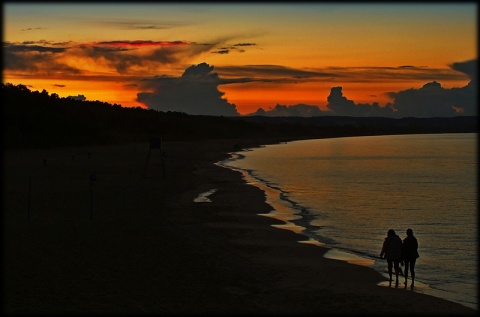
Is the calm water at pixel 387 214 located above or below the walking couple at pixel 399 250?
below

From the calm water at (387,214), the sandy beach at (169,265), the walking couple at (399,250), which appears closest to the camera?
the sandy beach at (169,265)

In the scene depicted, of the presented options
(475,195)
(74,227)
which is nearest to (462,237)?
(74,227)

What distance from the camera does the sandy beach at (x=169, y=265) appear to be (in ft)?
49.0

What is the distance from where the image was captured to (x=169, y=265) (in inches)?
739

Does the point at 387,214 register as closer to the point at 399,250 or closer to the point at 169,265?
the point at 399,250

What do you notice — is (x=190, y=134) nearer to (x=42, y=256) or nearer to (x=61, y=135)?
(x=61, y=135)

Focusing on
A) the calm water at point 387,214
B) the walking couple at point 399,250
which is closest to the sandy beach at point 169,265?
the walking couple at point 399,250

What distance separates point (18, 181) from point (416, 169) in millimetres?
44195

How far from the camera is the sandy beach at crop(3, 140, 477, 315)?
1492 cm

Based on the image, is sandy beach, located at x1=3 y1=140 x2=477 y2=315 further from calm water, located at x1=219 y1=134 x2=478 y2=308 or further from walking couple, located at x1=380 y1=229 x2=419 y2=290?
calm water, located at x1=219 y1=134 x2=478 y2=308

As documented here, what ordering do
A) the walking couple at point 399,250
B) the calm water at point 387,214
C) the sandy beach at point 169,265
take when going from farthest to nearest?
the calm water at point 387,214 < the walking couple at point 399,250 < the sandy beach at point 169,265

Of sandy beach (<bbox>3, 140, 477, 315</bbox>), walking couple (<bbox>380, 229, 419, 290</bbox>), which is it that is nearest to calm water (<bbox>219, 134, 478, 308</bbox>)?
walking couple (<bbox>380, 229, 419, 290</bbox>)

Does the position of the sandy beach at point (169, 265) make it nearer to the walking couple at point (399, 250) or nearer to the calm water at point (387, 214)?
the walking couple at point (399, 250)

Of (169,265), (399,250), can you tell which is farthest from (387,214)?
(169,265)
